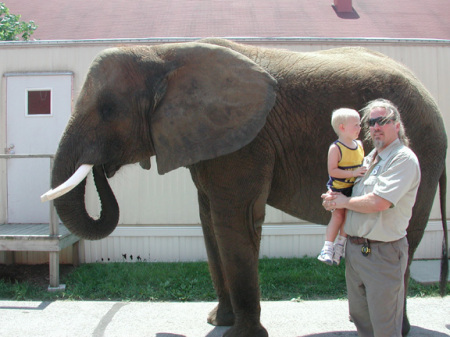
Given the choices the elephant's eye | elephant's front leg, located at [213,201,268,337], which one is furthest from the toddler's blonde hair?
the elephant's eye

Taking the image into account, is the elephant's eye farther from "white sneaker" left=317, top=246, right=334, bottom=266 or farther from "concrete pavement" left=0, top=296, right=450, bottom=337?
"concrete pavement" left=0, top=296, right=450, bottom=337

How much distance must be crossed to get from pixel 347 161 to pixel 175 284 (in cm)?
387

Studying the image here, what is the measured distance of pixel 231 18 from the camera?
40.3ft

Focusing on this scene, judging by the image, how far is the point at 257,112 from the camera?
370cm

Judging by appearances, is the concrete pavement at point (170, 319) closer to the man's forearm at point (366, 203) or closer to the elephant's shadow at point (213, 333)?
the elephant's shadow at point (213, 333)

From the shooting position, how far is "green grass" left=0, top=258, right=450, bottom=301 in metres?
5.96

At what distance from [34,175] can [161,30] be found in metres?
5.40

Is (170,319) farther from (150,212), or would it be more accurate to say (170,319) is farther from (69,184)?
(150,212)

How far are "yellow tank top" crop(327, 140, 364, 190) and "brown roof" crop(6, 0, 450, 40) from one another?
316 inches

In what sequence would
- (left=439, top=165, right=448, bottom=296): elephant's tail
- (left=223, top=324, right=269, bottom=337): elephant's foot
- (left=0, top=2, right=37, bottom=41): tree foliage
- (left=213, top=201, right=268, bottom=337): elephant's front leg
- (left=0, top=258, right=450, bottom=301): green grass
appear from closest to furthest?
(left=213, top=201, right=268, bottom=337): elephant's front leg → (left=223, top=324, right=269, bottom=337): elephant's foot → (left=439, top=165, right=448, bottom=296): elephant's tail → (left=0, top=258, right=450, bottom=301): green grass → (left=0, top=2, right=37, bottom=41): tree foliage

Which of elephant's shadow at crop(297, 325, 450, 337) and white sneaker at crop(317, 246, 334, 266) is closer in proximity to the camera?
white sneaker at crop(317, 246, 334, 266)

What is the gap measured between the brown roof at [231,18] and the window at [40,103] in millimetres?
3762

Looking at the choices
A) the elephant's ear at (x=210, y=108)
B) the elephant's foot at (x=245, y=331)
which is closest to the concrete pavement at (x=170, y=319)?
the elephant's foot at (x=245, y=331)

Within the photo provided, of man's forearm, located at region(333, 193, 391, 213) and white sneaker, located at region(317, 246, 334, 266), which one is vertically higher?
man's forearm, located at region(333, 193, 391, 213)
